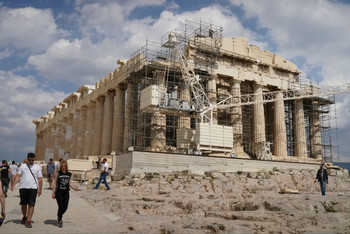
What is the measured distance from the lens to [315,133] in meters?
47.5

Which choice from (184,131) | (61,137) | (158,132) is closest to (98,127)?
(158,132)

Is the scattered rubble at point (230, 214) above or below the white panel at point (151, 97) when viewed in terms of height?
below

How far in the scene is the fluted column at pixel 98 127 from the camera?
44278 mm

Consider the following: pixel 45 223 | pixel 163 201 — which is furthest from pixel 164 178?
pixel 45 223

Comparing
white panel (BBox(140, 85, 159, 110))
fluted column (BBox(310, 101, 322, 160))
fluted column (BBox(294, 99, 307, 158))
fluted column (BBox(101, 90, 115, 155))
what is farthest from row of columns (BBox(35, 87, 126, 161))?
fluted column (BBox(310, 101, 322, 160))

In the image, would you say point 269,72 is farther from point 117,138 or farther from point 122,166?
point 122,166

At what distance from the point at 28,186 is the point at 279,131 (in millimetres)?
36392

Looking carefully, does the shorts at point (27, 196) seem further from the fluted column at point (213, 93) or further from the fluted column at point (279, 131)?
the fluted column at point (279, 131)

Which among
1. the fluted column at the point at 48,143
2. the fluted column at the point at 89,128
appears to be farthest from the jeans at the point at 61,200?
the fluted column at the point at 48,143

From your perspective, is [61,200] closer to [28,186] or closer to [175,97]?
[28,186]

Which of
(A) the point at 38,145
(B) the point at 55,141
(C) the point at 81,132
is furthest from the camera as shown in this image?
(A) the point at 38,145

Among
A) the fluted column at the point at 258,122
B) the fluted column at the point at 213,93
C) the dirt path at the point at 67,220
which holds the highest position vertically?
the fluted column at the point at 213,93

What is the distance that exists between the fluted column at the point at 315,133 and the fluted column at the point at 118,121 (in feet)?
77.1

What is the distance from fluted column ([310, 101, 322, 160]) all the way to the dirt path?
38484 mm
